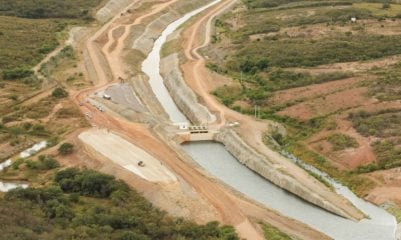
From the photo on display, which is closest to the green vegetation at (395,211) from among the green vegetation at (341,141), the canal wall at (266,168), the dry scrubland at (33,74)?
the canal wall at (266,168)

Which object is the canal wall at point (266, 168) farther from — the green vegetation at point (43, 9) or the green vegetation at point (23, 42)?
the green vegetation at point (43, 9)

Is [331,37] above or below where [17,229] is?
below

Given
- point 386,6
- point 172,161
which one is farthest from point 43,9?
point 172,161

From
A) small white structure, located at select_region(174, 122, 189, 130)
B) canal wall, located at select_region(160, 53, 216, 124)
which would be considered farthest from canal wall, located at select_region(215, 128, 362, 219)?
canal wall, located at select_region(160, 53, 216, 124)

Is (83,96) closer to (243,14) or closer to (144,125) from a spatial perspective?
(144,125)

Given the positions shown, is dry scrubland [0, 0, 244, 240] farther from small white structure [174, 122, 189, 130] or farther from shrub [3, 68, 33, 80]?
small white structure [174, 122, 189, 130]

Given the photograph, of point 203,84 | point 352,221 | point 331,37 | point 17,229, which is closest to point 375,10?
point 331,37

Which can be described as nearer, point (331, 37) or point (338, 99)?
point (338, 99)
